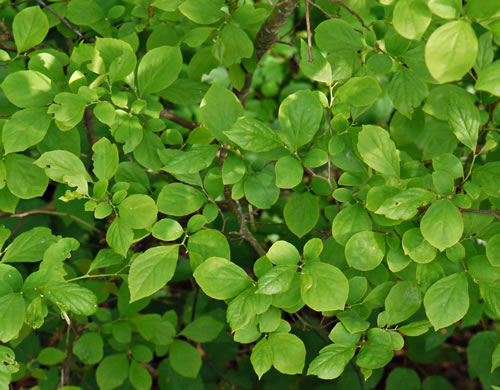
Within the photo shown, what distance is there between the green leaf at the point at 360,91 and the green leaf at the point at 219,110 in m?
0.26

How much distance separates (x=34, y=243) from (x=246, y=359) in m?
1.29

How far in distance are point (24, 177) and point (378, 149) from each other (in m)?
0.85

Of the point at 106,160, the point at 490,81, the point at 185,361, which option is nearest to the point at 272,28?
the point at 106,160

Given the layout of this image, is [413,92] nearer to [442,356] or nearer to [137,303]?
[137,303]

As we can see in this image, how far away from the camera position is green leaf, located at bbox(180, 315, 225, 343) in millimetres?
1670

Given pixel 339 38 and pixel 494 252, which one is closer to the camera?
Result: pixel 494 252

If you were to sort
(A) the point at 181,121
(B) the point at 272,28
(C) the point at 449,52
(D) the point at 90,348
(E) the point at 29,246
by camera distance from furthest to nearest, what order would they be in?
(A) the point at 181,121 → (D) the point at 90,348 → (B) the point at 272,28 → (E) the point at 29,246 → (C) the point at 449,52

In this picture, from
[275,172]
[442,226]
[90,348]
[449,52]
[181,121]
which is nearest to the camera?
[449,52]

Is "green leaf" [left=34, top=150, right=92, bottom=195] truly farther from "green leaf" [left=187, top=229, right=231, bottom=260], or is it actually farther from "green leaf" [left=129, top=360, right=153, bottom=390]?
"green leaf" [left=129, top=360, right=153, bottom=390]

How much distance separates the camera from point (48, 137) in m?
1.32

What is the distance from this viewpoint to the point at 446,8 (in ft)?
2.90

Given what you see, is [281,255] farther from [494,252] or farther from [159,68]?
[159,68]

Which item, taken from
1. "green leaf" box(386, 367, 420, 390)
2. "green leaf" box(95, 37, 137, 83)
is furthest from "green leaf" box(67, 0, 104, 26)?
"green leaf" box(386, 367, 420, 390)

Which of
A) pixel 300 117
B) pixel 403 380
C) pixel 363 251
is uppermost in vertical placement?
pixel 300 117
